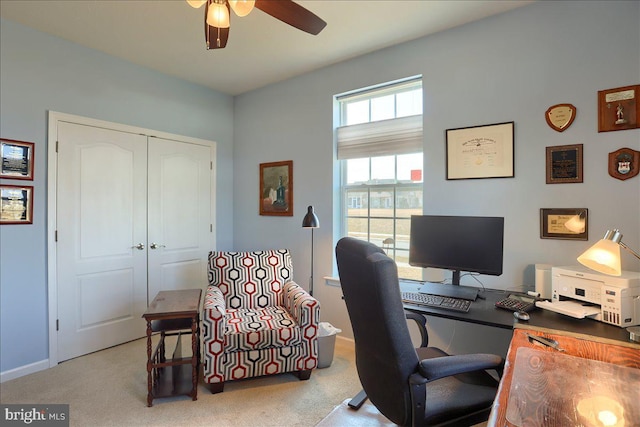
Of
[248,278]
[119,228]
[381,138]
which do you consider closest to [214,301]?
[248,278]

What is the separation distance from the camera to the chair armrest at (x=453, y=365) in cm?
119

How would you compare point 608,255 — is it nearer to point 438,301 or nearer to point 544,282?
point 544,282

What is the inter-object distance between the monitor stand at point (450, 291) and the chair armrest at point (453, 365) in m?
0.73

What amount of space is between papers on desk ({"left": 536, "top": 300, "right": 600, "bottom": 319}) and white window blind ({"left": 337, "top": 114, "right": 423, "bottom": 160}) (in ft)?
4.78

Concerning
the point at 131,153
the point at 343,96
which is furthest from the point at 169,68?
the point at 343,96

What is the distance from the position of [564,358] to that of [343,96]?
270 centimetres

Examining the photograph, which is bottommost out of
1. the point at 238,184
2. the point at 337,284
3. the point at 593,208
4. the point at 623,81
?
the point at 337,284

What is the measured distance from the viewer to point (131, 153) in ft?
10.5

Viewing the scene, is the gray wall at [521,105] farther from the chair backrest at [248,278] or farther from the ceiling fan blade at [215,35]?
the ceiling fan blade at [215,35]

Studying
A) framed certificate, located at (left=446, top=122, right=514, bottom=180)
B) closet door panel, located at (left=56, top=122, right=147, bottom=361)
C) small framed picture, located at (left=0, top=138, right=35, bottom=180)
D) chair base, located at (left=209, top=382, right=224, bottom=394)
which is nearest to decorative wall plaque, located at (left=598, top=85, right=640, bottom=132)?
framed certificate, located at (left=446, top=122, right=514, bottom=180)

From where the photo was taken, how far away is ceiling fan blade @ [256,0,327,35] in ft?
5.17

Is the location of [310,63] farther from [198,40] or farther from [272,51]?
[198,40]

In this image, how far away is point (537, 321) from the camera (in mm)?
1671

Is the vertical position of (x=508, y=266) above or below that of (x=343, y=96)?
below
